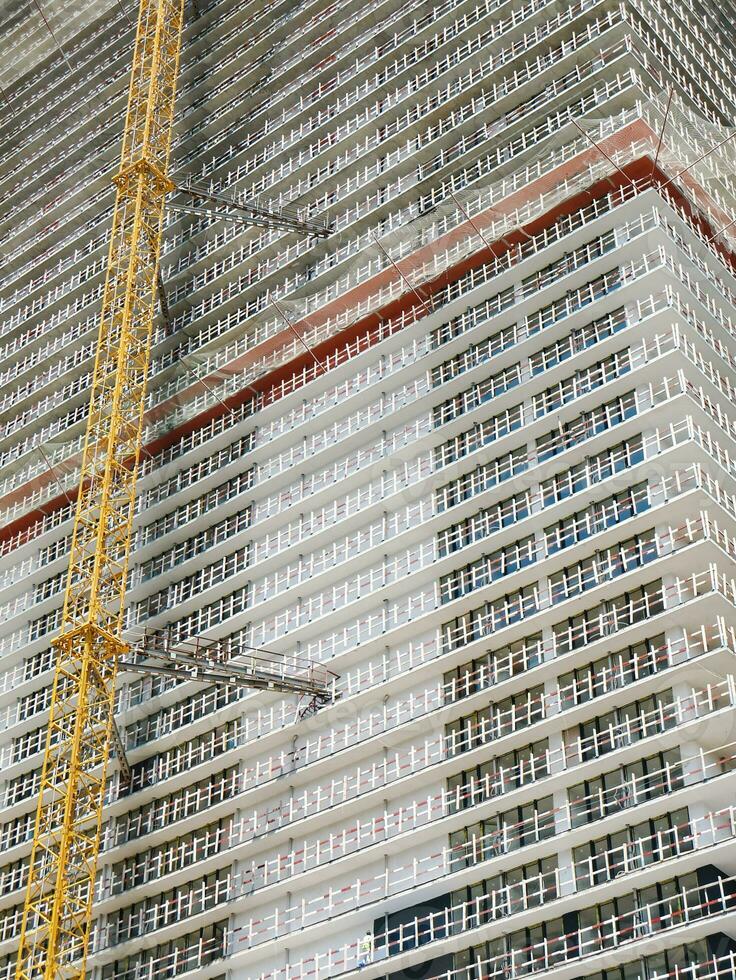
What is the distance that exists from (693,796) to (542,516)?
44.6 ft

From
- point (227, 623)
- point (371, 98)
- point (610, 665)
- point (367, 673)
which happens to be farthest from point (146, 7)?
point (610, 665)

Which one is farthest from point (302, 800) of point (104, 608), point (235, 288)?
point (235, 288)

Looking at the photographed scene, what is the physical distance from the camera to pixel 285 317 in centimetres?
7344

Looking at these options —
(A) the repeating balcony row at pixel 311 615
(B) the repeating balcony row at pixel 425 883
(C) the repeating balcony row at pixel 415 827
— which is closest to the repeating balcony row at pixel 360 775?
(C) the repeating balcony row at pixel 415 827

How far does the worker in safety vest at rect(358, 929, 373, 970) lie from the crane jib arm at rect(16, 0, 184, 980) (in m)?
11.0

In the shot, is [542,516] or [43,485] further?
[43,485]

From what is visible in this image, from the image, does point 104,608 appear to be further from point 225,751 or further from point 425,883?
point 425,883

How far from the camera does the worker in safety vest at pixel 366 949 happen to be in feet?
171

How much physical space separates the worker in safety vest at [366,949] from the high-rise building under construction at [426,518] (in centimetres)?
14

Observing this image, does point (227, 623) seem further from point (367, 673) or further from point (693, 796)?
point (693, 796)

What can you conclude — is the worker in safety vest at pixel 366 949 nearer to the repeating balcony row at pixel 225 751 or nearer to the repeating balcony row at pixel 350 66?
the repeating balcony row at pixel 225 751

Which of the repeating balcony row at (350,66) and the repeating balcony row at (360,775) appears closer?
the repeating balcony row at (360,775)

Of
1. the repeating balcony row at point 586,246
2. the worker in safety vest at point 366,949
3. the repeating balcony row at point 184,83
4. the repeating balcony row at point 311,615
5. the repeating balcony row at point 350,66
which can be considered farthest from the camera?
the repeating balcony row at point 184,83

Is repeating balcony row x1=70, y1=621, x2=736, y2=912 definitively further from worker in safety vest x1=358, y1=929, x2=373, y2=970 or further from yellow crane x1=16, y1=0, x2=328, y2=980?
worker in safety vest x1=358, y1=929, x2=373, y2=970
